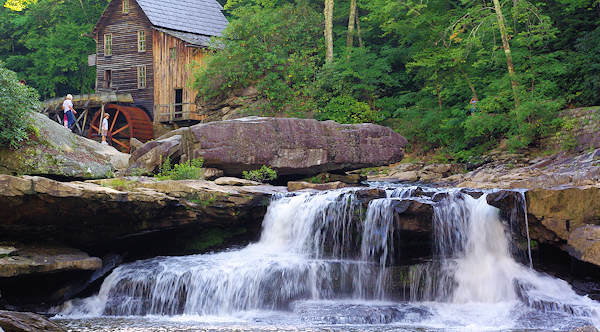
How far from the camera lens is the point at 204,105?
2592 centimetres

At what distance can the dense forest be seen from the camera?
1786 centimetres

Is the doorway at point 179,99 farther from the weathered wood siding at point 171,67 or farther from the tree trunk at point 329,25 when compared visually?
the tree trunk at point 329,25

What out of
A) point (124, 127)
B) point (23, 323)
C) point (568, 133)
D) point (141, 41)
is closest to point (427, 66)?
point (568, 133)

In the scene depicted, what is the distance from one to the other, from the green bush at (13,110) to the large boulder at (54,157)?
23 centimetres

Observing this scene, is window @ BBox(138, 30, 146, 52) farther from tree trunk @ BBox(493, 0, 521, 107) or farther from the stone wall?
the stone wall

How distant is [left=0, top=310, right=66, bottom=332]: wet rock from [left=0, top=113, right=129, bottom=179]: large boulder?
197 inches

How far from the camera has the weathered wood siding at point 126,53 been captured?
3042 centimetres

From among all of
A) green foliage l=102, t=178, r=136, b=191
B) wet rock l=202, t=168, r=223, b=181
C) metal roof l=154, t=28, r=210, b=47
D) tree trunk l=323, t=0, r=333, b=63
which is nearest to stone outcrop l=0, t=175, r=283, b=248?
green foliage l=102, t=178, r=136, b=191

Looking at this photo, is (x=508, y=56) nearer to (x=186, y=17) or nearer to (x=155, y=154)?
(x=155, y=154)

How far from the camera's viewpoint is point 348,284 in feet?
29.2

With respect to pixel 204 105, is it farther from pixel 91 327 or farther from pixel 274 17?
pixel 91 327

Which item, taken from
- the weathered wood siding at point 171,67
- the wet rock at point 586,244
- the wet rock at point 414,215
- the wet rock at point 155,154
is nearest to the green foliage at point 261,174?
the wet rock at point 155,154

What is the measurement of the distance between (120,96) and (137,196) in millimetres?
21822

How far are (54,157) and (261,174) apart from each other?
16.5 ft
